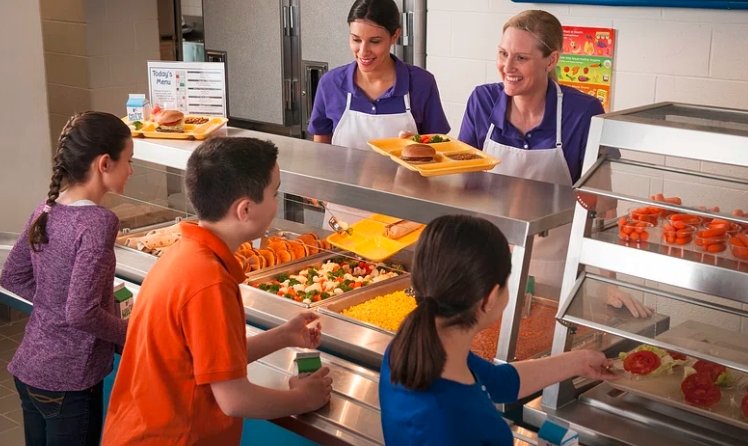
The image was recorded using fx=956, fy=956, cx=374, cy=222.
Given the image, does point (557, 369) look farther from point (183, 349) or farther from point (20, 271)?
point (20, 271)

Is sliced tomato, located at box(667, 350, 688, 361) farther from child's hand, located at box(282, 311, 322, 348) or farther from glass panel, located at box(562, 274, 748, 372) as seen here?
child's hand, located at box(282, 311, 322, 348)

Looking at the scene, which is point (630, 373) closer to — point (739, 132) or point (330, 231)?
point (739, 132)

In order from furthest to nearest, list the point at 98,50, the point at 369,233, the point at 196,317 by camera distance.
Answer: the point at 98,50 < the point at 369,233 < the point at 196,317

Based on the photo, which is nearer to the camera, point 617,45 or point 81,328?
point 81,328

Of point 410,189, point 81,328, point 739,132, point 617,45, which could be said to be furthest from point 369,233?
point 617,45

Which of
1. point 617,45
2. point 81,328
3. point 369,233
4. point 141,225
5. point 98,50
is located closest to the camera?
point 81,328

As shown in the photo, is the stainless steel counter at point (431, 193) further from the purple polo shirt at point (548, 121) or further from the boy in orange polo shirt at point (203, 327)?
the purple polo shirt at point (548, 121)

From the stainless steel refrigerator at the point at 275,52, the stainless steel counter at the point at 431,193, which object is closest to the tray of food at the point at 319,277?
the stainless steel counter at the point at 431,193

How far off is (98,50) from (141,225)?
3.14 m

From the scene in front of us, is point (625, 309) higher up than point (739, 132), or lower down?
lower down

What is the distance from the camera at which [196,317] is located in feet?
7.50

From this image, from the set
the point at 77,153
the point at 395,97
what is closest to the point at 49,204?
the point at 77,153

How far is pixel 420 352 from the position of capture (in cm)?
193

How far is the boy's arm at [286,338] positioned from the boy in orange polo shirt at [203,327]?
0.20 meters
